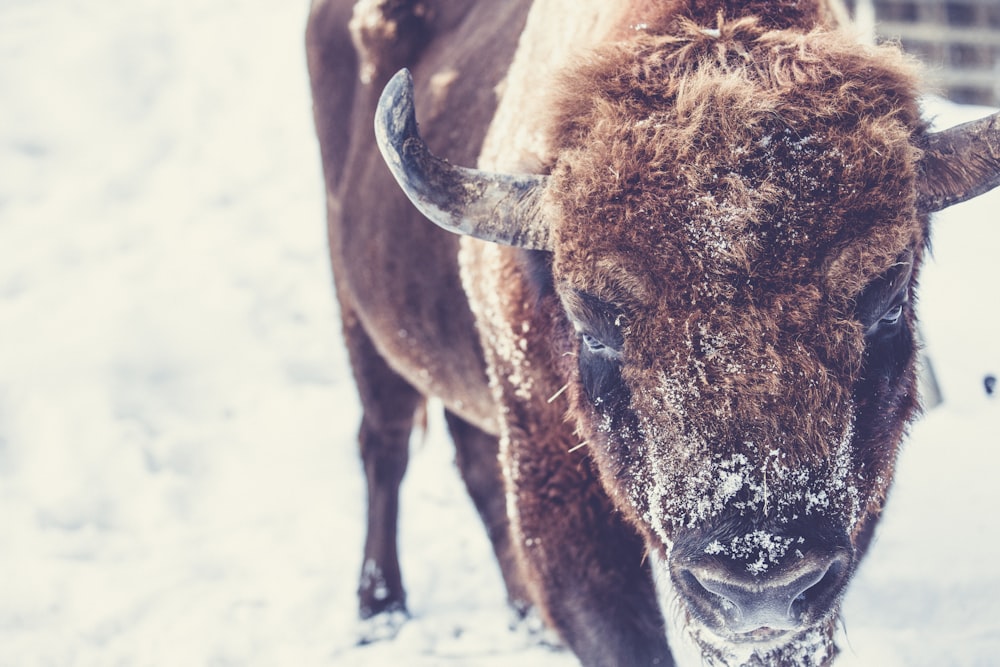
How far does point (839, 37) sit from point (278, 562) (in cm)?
337

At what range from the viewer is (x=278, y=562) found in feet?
13.9

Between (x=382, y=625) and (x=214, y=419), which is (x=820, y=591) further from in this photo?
(x=214, y=419)

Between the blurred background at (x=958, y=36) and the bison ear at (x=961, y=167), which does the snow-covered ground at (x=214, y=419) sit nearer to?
the bison ear at (x=961, y=167)

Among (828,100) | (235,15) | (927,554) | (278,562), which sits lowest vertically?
(278,562)

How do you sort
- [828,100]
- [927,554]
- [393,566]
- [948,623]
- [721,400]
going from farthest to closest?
[393,566] → [927,554] → [948,623] → [828,100] → [721,400]

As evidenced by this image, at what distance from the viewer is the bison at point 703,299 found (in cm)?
175

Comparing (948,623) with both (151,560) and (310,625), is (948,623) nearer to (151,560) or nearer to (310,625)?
(310,625)

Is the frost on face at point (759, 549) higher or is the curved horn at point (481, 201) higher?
the curved horn at point (481, 201)

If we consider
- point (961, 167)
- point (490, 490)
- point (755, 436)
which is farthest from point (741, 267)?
point (490, 490)

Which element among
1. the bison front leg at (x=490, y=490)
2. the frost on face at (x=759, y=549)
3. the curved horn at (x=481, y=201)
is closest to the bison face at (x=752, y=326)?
the frost on face at (x=759, y=549)

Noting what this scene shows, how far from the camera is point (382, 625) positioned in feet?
12.5

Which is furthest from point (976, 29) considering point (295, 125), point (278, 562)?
point (278, 562)

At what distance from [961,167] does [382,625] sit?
9.55 feet

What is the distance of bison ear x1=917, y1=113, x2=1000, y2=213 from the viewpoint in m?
1.94
